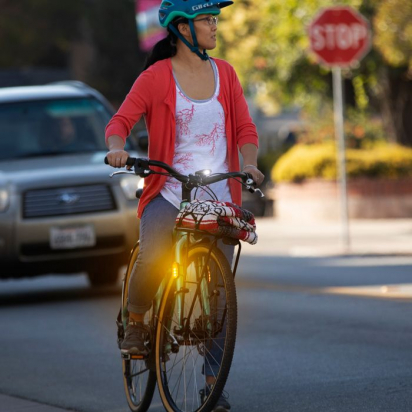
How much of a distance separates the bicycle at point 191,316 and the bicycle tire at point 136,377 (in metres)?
0.03

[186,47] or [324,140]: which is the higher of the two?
[186,47]

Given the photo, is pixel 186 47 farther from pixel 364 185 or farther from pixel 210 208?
pixel 364 185

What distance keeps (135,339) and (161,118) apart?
1.03 metres

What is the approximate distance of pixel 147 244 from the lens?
248 inches

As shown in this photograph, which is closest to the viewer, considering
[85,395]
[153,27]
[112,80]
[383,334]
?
[85,395]

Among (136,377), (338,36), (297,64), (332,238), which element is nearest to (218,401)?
(136,377)

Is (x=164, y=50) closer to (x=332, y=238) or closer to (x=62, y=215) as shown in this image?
(x=62, y=215)

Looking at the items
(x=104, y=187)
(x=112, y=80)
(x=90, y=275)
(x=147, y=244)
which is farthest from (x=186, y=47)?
(x=112, y=80)

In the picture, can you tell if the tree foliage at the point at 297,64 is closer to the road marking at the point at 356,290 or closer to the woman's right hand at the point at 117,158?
the road marking at the point at 356,290

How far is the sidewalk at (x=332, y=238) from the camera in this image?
704 inches

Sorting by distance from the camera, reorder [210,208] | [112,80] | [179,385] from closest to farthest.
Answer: [210,208], [179,385], [112,80]

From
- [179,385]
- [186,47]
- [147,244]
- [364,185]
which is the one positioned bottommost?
[364,185]

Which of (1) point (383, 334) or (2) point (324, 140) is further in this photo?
(2) point (324, 140)

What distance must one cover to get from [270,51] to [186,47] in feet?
75.9
